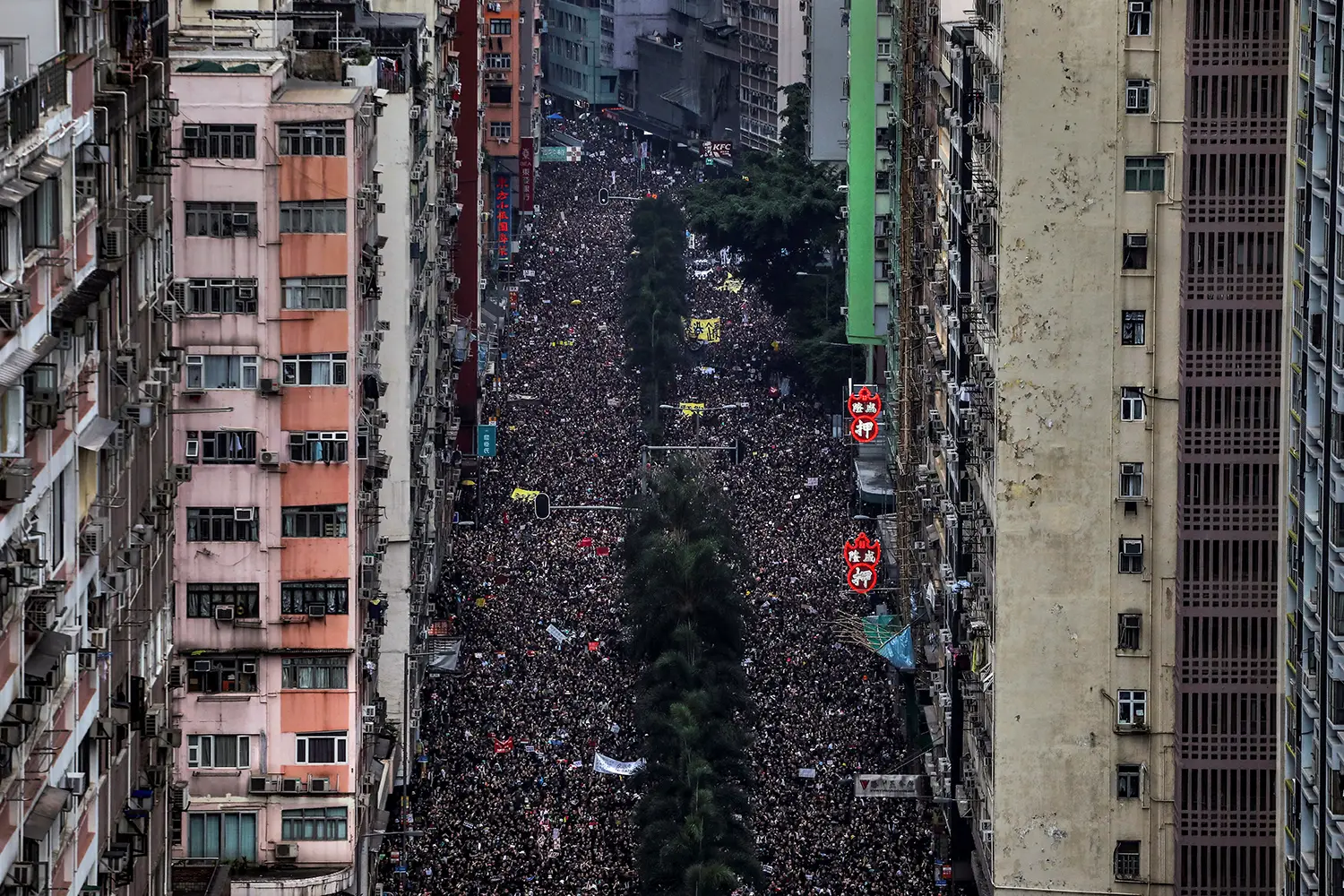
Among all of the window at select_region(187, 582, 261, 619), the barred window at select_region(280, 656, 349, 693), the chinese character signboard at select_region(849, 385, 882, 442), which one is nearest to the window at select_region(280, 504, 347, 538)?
the window at select_region(187, 582, 261, 619)

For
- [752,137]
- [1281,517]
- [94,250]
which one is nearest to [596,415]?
[752,137]

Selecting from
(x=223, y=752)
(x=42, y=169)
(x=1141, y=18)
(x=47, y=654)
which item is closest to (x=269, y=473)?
(x=223, y=752)

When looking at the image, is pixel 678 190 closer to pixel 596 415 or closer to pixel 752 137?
pixel 752 137

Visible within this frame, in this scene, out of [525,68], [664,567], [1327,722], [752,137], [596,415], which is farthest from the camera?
[752,137]

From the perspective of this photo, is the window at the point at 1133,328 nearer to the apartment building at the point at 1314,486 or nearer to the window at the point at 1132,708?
the window at the point at 1132,708

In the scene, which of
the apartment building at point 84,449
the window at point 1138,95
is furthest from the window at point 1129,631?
the apartment building at point 84,449

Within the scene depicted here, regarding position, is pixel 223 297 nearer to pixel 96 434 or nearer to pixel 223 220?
pixel 223 220

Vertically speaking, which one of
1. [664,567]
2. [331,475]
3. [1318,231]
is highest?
[1318,231]
